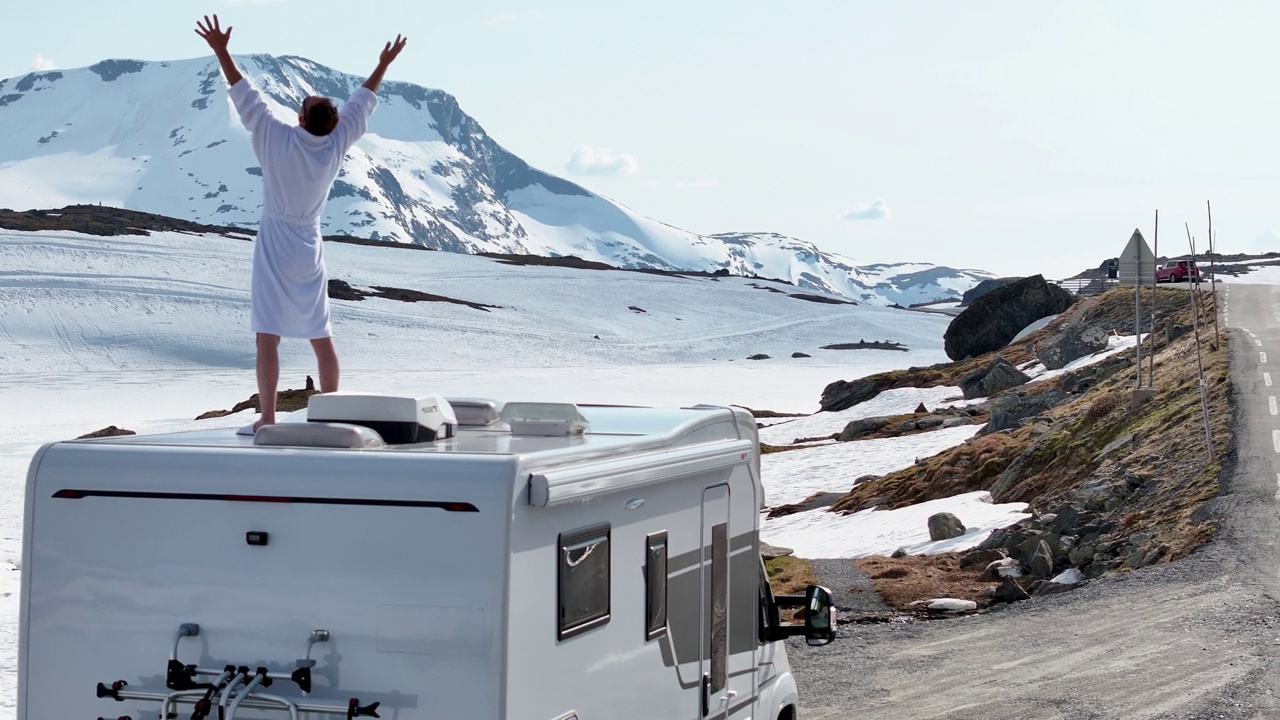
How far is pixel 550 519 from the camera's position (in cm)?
457

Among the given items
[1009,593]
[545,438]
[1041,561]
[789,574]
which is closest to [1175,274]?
[789,574]

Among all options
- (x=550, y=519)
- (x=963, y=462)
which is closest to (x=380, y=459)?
(x=550, y=519)

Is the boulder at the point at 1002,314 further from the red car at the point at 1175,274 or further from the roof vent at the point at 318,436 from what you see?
the roof vent at the point at 318,436

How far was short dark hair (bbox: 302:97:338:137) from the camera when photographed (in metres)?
6.38

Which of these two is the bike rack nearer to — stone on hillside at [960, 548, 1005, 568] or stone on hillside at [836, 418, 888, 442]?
stone on hillside at [960, 548, 1005, 568]

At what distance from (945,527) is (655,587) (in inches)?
609

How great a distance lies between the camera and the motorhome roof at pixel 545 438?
16.1ft

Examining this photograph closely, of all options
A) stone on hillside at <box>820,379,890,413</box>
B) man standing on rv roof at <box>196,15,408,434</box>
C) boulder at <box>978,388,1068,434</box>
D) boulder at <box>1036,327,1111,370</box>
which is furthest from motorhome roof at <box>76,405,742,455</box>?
stone on hillside at <box>820,379,890,413</box>

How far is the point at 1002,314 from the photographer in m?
61.3

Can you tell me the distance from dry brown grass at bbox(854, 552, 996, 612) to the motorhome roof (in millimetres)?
10446

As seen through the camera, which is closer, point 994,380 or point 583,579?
point 583,579

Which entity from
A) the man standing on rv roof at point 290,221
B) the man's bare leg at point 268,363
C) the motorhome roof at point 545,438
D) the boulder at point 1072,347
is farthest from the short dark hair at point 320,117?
the boulder at point 1072,347

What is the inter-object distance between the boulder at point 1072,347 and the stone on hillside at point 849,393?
8587 mm

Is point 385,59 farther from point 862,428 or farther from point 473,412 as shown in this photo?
point 862,428
